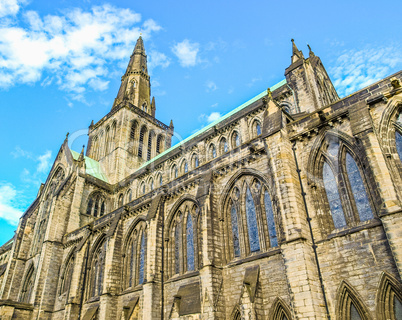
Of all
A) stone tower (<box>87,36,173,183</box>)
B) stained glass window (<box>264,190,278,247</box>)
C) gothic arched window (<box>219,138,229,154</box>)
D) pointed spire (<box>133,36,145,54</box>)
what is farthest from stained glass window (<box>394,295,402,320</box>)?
pointed spire (<box>133,36,145,54</box>)

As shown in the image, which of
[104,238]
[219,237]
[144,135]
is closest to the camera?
[219,237]

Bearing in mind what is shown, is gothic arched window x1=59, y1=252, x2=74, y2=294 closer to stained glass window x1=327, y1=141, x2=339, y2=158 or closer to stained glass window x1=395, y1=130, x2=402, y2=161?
stained glass window x1=327, y1=141, x2=339, y2=158

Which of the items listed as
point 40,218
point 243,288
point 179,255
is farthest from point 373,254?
point 40,218

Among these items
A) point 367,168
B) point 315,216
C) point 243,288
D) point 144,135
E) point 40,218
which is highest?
point 144,135

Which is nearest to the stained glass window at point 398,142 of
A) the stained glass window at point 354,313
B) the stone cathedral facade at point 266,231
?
the stone cathedral facade at point 266,231

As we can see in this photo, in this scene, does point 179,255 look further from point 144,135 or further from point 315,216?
point 144,135

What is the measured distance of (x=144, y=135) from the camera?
44.4 m

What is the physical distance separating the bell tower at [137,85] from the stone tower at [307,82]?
1030 inches

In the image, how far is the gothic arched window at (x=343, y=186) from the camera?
495 inches

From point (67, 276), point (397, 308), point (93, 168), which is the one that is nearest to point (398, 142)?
point (397, 308)

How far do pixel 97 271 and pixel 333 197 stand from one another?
1741 cm

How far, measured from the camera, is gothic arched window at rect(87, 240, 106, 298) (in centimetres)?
2314

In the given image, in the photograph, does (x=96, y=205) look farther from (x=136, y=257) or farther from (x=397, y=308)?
(x=397, y=308)

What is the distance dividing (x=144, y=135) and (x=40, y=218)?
16.4 metres
